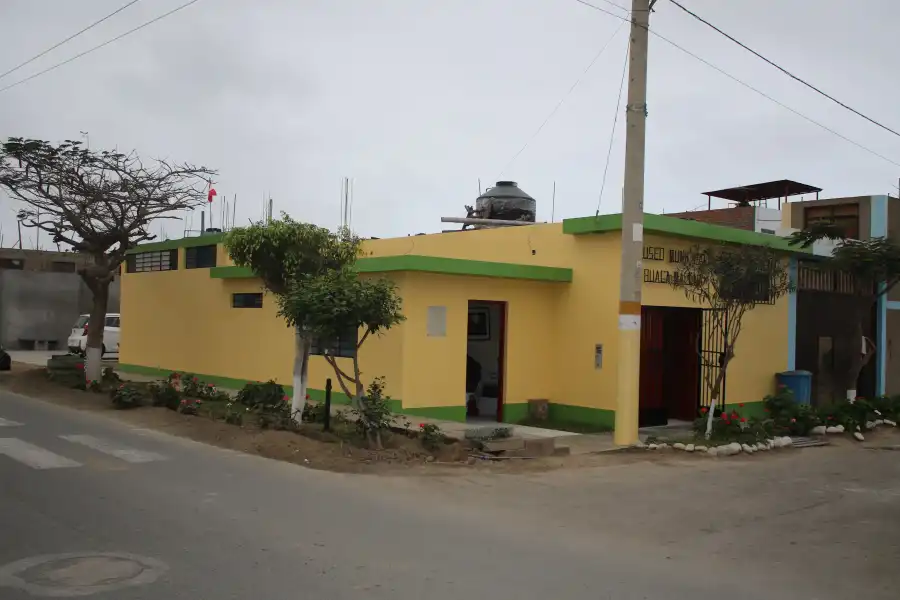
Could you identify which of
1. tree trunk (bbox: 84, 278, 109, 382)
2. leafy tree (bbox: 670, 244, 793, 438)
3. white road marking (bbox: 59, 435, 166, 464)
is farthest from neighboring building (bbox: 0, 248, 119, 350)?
leafy tree (bbox: 670, 244, 793, 438)

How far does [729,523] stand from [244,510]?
17.0ft

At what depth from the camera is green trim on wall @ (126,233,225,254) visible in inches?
892

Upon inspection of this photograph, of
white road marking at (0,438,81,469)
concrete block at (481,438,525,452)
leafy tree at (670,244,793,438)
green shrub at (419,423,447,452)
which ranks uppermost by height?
leafy tree at (670,244,793,438)

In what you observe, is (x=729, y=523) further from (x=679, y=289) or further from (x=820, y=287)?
(x=820, y=287)

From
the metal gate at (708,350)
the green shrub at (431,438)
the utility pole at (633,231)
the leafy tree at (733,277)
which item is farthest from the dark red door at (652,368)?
the green shrub at (431,438)

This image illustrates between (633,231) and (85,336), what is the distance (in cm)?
2534

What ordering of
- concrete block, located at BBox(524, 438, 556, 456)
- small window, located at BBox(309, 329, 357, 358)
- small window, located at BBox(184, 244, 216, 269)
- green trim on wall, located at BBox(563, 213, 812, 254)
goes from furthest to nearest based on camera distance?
small window, located at BBox(184, 244, 216, 269), green trim on wall, located at BBox(563, 213, 812, 254), concrete block, located at BBox(524, 438, 556, 456), small window, located at BBox(309, 329, 357, 358)

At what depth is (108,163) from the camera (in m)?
19.5

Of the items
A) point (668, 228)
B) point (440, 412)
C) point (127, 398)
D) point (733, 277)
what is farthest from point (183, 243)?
point (733, 277)

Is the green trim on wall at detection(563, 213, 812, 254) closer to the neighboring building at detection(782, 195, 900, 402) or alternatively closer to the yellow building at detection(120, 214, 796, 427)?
the yellow building at detection(120, 214, 796, 427)

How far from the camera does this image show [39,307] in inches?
1479

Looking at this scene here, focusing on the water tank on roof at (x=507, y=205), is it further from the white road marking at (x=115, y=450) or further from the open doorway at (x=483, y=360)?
the white road marking at (x=115, y=450)

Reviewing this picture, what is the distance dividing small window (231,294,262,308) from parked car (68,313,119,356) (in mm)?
12893

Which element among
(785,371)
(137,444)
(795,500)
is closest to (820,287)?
(785,371)
